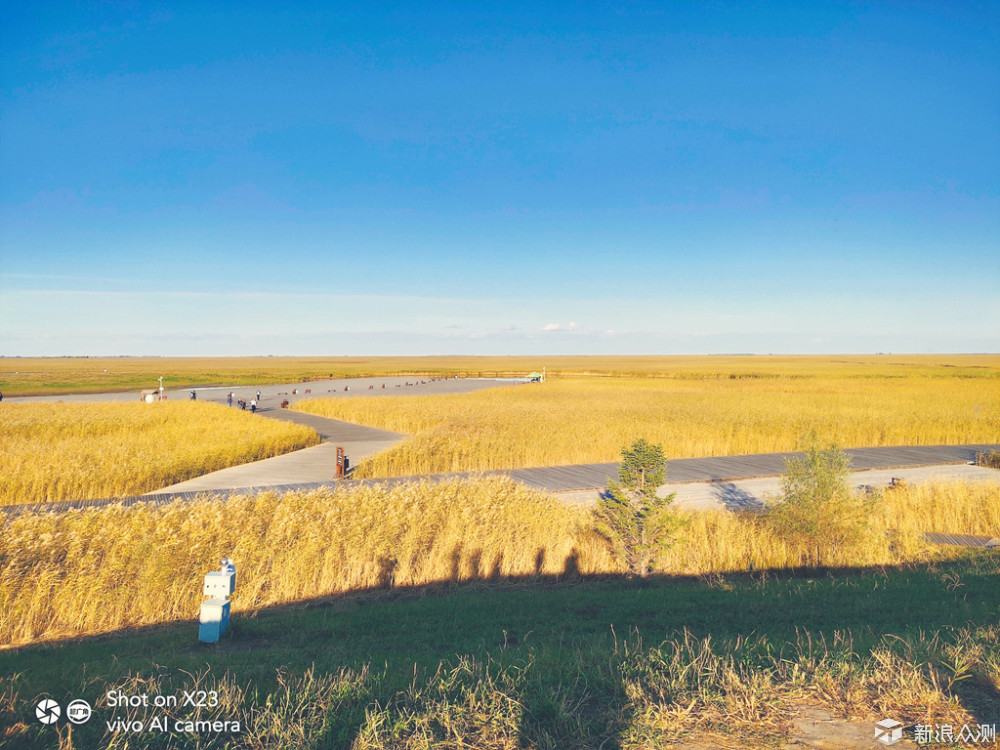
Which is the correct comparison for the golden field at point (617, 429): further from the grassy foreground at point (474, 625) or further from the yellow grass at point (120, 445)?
the grassy foreground at point (474, 625)

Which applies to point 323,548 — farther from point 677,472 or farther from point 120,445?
point 120,445

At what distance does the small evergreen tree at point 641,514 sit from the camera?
8.23 m

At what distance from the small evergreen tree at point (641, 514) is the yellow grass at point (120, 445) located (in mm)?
11217

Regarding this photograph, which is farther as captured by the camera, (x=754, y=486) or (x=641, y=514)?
(x=754, y=486)

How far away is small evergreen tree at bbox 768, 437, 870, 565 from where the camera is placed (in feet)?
30.0

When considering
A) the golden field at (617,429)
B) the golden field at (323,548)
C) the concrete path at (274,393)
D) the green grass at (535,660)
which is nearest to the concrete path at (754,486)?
the golden field at (323,548)

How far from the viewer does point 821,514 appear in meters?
9.27

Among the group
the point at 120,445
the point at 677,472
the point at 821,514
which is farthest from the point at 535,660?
the point at 120,445

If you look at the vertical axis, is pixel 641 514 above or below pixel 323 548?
above

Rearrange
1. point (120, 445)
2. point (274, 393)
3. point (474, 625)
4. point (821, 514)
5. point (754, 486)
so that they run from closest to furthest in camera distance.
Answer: point (474, 625), point (821, 514), point (754, 486), point (120, 445), point (274, 393)

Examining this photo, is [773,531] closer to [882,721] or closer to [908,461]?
[882,721]

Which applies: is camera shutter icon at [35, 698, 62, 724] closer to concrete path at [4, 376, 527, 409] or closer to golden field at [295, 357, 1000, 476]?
golden field at [295, 357, 1000, 476]

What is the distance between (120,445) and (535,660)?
1613cm

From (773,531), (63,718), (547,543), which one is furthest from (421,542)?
(773,531)
